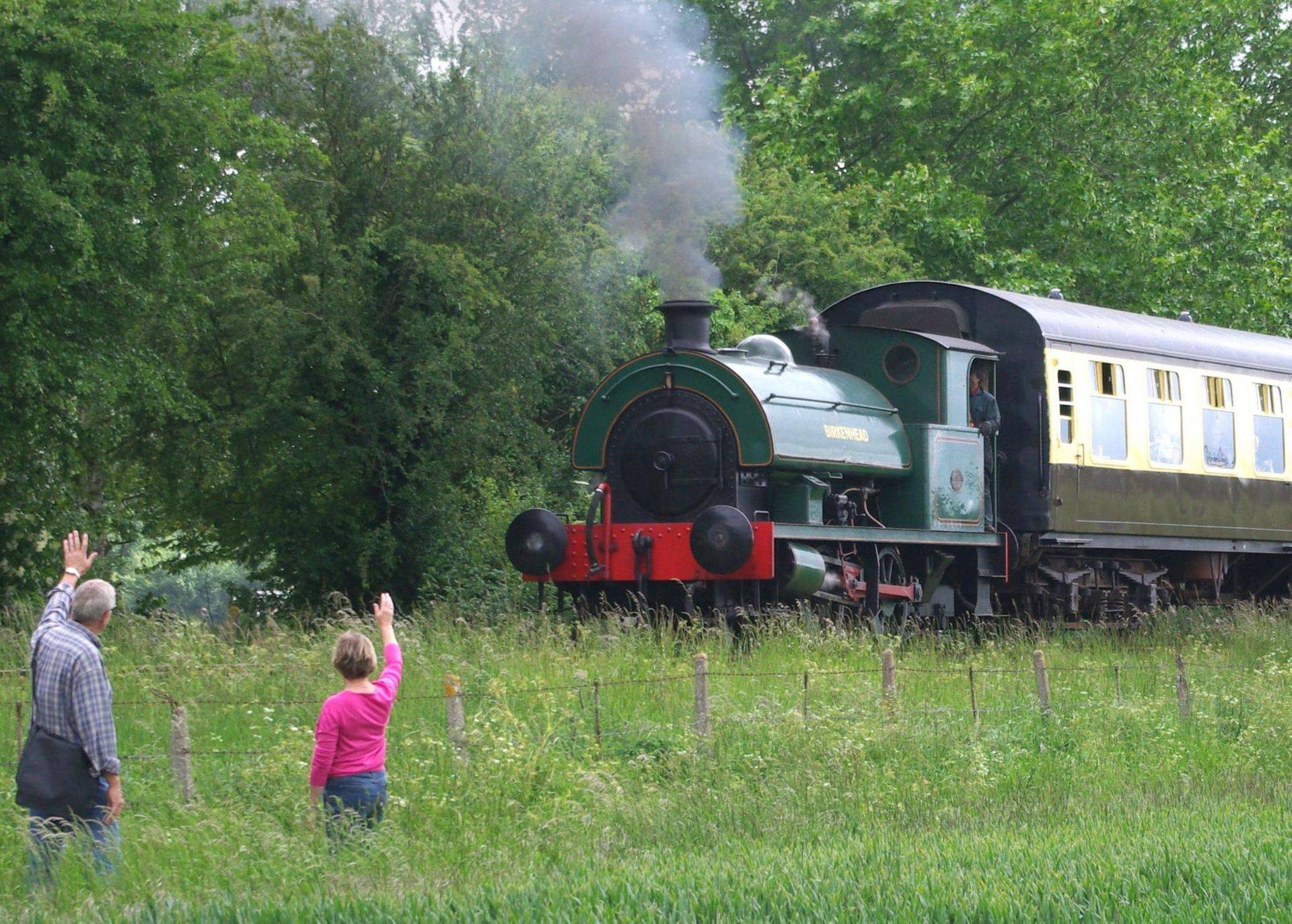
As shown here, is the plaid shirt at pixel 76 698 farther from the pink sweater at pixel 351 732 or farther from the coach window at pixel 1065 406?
the coach window at pixel 1065 406

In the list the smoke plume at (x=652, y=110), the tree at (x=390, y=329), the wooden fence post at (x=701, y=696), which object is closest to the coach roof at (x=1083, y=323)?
the smoke plume at (x=652, y=110)

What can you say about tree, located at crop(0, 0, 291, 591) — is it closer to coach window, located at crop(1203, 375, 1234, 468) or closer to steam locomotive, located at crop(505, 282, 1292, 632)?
steam locomotive, located at crop(505, 282, 1292, 632)

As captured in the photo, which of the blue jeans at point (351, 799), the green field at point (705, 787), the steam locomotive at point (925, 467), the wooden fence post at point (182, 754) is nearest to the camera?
the green field at point (705, 787)

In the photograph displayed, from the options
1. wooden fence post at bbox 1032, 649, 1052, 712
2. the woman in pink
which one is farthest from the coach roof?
the woman in pink

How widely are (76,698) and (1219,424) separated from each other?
15018 mm

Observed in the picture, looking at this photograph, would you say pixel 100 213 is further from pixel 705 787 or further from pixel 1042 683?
pixel 1042 683

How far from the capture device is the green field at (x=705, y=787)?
6.94 metres

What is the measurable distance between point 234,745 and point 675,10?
1469 cm

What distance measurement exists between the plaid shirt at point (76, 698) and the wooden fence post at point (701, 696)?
13.9 feet

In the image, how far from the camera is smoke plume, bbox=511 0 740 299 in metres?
19.8

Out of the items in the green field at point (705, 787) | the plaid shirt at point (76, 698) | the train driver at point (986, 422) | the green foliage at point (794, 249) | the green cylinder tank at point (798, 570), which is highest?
the green foliage at point (794, 249)

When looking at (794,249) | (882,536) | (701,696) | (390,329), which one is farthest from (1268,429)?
(701,696)

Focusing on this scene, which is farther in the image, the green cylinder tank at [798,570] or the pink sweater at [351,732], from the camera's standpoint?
the green cylinder tank at [798,570]

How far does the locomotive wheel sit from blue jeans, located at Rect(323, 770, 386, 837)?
28.0 feet
